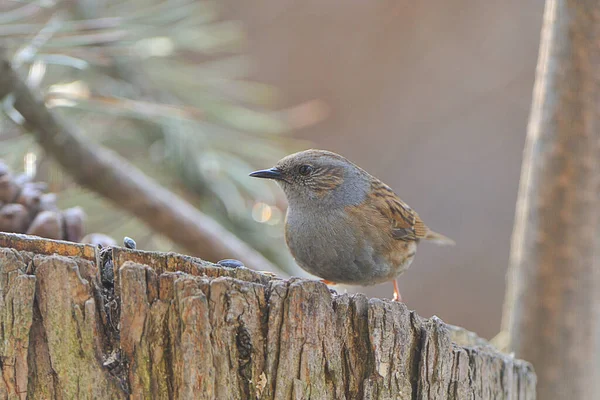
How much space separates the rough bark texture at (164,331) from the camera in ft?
6.49

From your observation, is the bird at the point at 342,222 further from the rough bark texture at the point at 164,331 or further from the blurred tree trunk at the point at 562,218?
the rough bark texture at the point at 164,331

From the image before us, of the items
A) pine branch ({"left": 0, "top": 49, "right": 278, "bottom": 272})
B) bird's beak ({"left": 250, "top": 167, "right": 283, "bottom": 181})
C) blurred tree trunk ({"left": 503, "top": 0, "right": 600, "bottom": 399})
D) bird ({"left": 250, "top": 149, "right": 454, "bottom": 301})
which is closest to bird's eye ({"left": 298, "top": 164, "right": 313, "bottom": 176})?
bird ({"left": 250, "top": 149, "right": 454, "bottom": 301})

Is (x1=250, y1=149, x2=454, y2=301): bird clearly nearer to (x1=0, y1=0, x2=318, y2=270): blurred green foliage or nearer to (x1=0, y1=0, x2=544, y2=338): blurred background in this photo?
(x1=0, y1=0, x2=318, y2=270): blurred green foliage

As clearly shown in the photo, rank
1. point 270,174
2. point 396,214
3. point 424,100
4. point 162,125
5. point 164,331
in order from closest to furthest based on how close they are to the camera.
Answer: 1. point 164,331
2. point 270,174
3. point 396,214
4. point 162,125
5. point 424,100

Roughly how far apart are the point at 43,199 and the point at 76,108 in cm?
99

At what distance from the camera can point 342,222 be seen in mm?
3516

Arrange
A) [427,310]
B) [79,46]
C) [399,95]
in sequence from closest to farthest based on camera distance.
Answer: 1. [79,46]
2. [427,310]
3. [399,95]

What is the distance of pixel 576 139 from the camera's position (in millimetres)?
3807

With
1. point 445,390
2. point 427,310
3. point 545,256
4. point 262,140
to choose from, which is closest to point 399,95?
point 427,310

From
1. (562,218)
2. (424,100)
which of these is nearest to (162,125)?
(562,218)

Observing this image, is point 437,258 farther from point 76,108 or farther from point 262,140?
point 76,108

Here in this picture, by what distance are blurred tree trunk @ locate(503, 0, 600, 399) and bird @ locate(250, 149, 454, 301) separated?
701mm

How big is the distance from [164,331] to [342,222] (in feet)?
5.32

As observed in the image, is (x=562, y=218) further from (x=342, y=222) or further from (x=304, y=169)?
(x=304, y=169)
